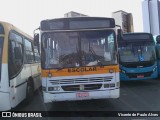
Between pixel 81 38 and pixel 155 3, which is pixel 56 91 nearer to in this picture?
pixel 81 38

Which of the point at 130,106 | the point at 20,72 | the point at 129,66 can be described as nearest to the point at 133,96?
the point at 130,106

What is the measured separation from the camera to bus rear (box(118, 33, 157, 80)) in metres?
14.0

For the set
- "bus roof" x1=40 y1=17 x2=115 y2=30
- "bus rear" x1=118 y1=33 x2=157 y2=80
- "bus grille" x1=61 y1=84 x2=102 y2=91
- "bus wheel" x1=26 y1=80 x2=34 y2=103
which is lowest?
"bus wheel" x1=26 y1=80 x2=34 y2=103

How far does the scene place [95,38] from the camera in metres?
8.71

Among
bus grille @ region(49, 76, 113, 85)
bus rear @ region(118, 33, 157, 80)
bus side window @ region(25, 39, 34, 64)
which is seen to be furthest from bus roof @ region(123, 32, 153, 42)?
bus grille @ region(49, 76, 113, 85)

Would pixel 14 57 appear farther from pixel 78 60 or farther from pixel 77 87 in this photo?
pixel 77 87

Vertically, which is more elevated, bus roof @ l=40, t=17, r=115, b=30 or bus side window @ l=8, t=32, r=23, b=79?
bus roof @ l=40, t=17, r=115, b=30

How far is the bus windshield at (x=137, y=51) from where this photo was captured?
14.2m

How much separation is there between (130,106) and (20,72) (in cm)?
369

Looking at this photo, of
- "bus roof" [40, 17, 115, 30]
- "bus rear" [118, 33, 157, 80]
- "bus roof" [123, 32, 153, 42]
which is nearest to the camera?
"bus roof" [40, 17, 115, 30]

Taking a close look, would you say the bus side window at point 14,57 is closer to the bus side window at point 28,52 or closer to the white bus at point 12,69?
the white bus at point 12,69

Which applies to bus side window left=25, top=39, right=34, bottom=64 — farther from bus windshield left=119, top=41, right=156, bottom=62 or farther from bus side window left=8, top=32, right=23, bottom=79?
bus windshield left=119, top=41, right=156, bottom=62

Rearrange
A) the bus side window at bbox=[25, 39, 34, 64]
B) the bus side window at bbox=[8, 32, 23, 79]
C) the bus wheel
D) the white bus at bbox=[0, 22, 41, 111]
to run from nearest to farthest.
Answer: the white bus at bbox=[0, 22, 41, 111] → the bus side window at bbox=[8, 32, 23, 79] → the bus wheel → the bus side window at bbox=[25, 39, 34, 64]

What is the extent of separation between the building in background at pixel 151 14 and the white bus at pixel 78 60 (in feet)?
36.9
